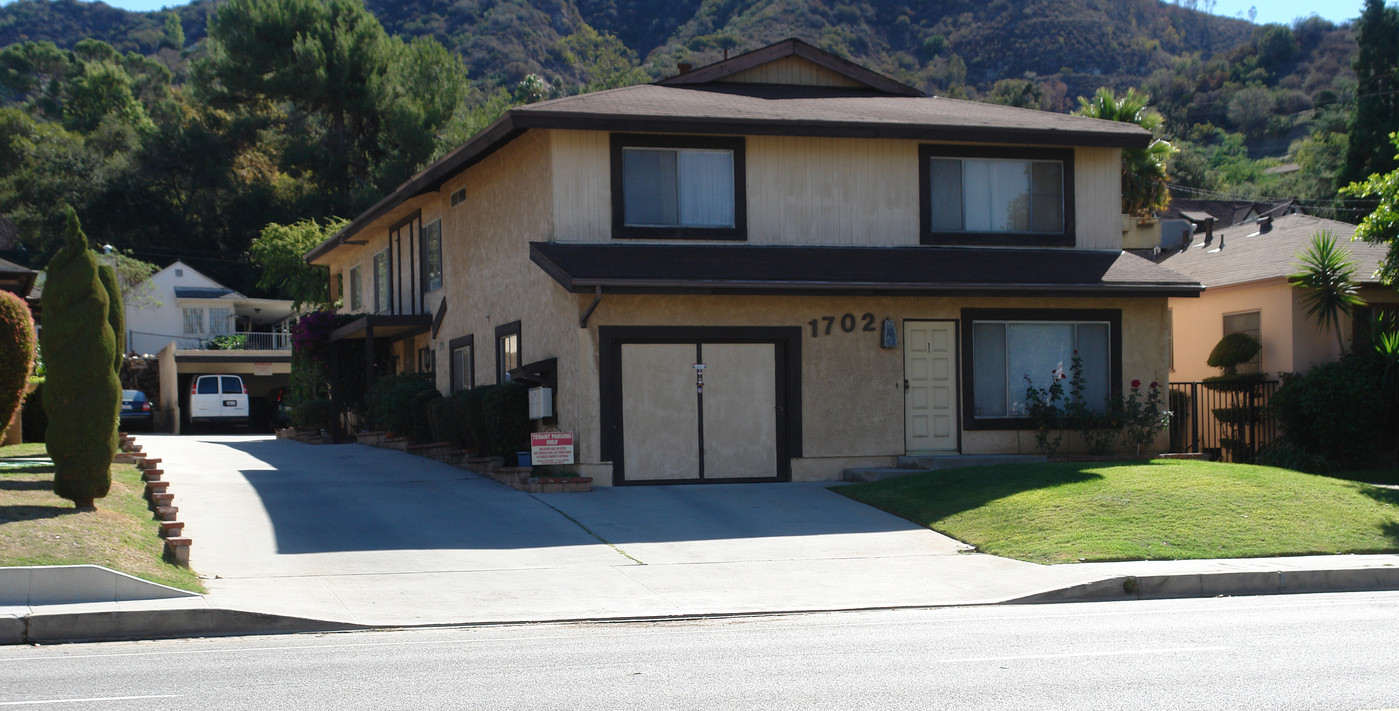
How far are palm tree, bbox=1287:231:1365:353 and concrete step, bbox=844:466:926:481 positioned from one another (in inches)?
348

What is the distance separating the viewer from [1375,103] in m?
46.2

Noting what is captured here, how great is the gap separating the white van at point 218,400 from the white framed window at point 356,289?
7.34 m

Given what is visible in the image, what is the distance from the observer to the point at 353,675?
26.0ft

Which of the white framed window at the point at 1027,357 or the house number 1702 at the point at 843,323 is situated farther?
the white framed window at the point at 1027,357

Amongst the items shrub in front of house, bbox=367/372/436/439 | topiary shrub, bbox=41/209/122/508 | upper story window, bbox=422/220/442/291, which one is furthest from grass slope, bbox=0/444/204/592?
upper story window, bbox=422/220/442/291

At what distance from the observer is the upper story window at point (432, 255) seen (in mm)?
25703

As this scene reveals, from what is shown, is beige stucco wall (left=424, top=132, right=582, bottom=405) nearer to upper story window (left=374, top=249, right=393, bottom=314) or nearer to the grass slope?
upper story window (left=374, top=249, right=393, bottom=314)

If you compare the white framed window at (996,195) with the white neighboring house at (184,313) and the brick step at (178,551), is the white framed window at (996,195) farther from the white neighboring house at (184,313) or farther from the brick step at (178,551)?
Answer: the white neighboring house at (184,313)

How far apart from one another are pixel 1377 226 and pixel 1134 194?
40.9 feet

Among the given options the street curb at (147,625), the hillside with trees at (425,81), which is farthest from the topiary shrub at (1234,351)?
the street curb at (147,625)

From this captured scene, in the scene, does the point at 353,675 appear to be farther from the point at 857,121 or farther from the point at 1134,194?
the point at 1134,194

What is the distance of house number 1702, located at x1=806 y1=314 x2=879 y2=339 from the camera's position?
1853 cm

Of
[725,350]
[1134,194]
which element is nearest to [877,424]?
[725,350]

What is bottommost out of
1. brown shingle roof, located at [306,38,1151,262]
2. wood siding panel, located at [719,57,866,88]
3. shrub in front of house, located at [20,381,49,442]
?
shrub in front of house, located at [20,381,49,442]
